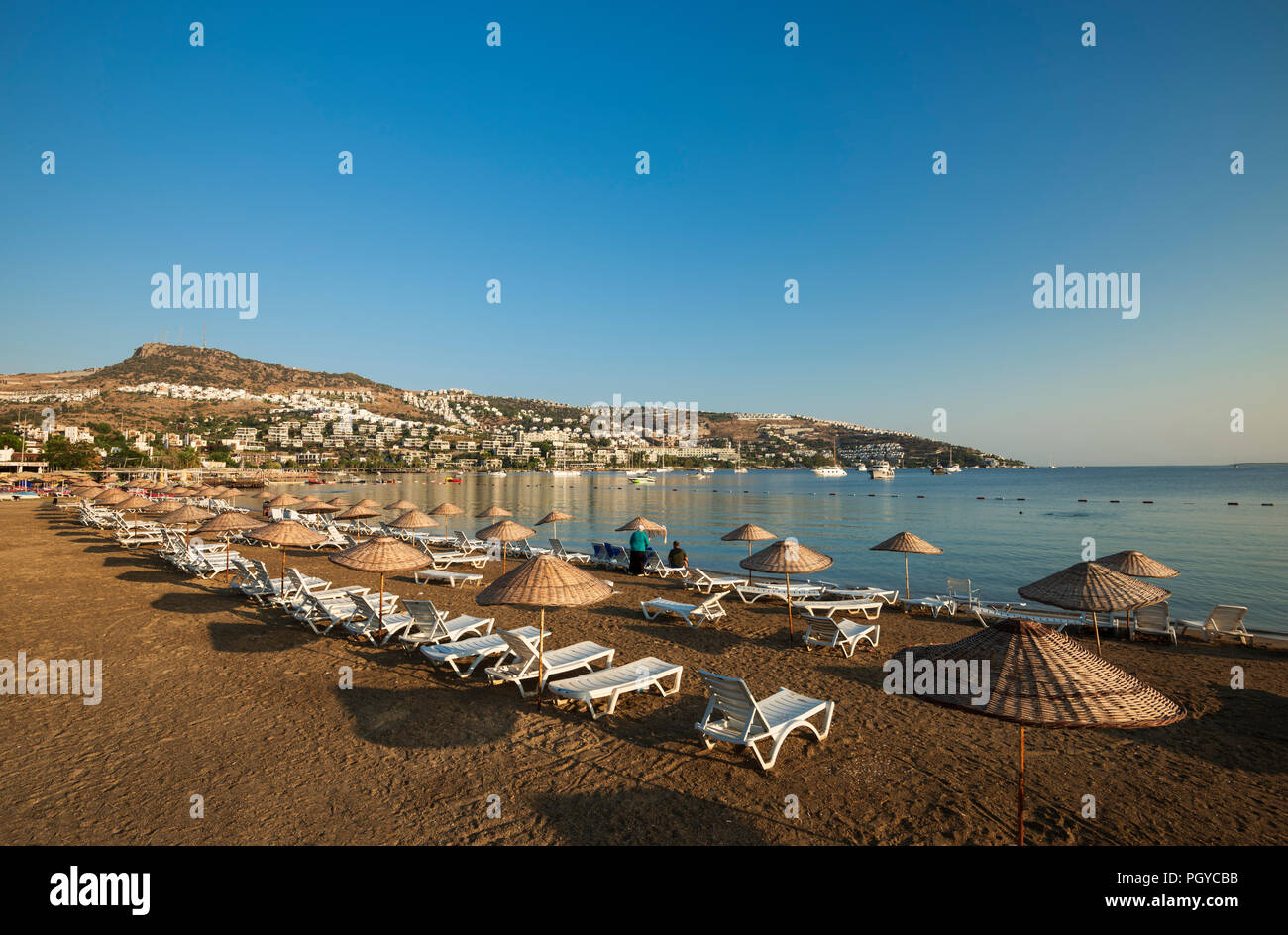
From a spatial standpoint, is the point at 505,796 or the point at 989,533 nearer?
the point at 505,796

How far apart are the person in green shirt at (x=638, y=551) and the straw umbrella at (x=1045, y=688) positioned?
1261cm

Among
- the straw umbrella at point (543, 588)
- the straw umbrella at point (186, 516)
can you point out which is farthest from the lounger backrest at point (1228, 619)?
the straw umbrella at point (186, 516)

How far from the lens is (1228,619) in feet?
32.7

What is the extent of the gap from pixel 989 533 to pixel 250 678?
37105 millimetres

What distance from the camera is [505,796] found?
4.58 meters

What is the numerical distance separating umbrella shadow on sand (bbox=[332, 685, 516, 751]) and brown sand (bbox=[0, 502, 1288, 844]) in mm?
31

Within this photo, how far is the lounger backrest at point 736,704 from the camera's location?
5.10 meters

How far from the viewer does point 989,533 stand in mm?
33781

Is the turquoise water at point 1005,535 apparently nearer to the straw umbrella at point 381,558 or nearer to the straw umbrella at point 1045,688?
the straw umbrella at point 1045,688

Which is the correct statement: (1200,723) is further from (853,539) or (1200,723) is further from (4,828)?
(853,539)
